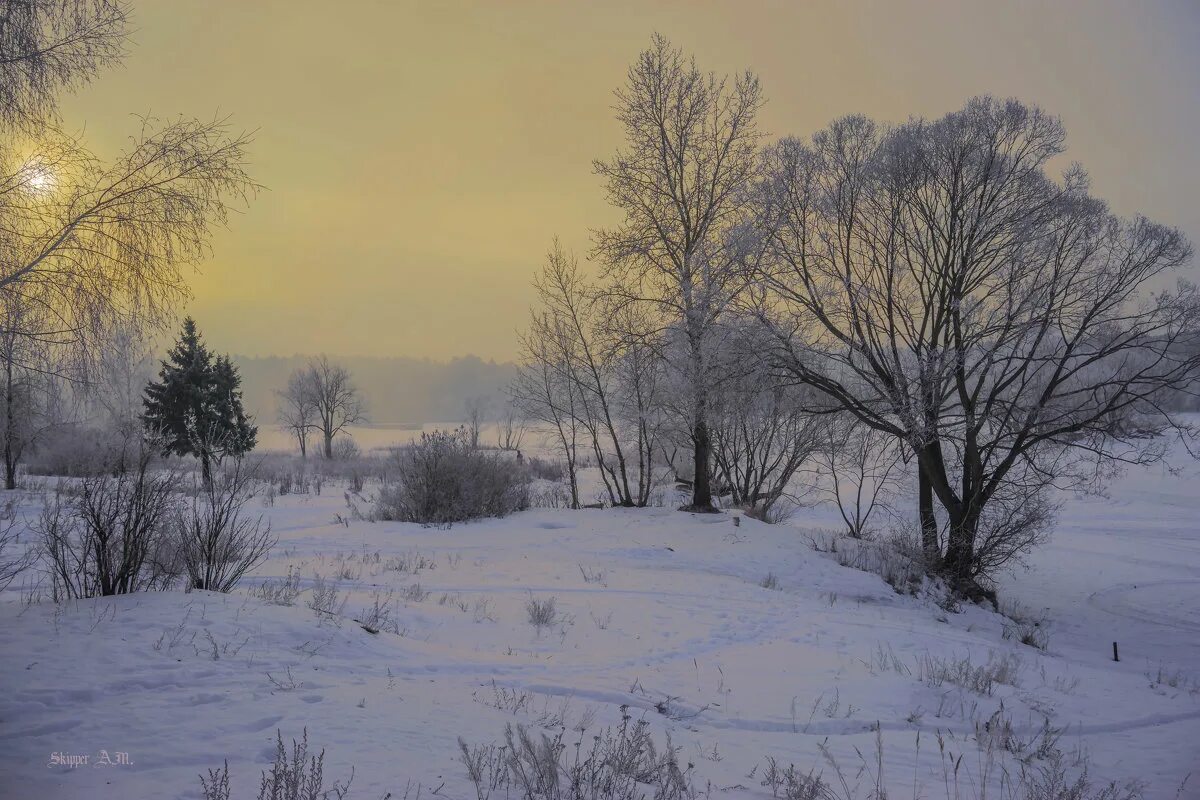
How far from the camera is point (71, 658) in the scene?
409 centimetres

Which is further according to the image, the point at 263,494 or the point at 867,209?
the point at 263,494

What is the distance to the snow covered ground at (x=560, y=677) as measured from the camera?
3.48 m

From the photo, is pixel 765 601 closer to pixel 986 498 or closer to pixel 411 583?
pixel 411 583

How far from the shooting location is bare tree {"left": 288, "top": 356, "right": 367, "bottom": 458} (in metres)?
47.2

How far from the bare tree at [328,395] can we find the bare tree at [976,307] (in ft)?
127

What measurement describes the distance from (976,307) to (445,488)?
13.0 m

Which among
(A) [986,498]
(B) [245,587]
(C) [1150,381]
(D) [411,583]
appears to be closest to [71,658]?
(B) [245,587]

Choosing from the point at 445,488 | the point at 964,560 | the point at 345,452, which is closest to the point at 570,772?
the point at 445,488

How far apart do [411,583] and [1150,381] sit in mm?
14510

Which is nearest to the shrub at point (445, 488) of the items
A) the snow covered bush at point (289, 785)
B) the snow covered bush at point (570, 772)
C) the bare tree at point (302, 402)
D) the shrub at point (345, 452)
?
the snow covered bush at point (570, 772)

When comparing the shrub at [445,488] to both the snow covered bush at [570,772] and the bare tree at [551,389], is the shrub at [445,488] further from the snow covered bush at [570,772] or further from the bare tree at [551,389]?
the snow covered bush at [570,772]

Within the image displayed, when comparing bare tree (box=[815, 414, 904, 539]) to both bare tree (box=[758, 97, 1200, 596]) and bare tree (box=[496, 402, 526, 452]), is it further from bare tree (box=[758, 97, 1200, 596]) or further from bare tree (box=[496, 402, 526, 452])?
bare tree (box=[496, 402, 526, 452])

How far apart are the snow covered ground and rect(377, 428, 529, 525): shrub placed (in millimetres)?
3273

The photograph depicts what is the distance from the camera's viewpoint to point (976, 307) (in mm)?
13891
